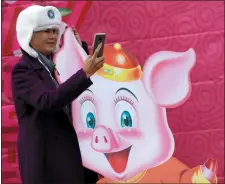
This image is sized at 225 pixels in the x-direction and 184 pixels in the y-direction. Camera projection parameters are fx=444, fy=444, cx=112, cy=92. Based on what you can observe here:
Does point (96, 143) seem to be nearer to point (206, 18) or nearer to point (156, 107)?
point (156, 107)

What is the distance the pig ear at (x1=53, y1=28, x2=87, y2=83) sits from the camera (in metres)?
2.27

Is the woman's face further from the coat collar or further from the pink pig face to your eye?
the pink pig face

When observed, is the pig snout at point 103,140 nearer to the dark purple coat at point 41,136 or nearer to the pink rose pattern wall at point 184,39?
the pink rose pattern wall at point 184,39

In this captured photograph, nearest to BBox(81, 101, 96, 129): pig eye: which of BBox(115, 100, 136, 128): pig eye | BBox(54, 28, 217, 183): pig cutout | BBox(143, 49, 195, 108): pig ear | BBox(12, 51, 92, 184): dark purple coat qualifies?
BBox(54, 28, 217, 183): pig cutout

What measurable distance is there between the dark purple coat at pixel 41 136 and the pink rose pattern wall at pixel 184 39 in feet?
2.74

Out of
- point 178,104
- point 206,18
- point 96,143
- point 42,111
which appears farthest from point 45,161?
point 206,18

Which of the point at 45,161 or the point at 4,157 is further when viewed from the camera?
the point at 4,157

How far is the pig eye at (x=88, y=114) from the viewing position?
2.27 m

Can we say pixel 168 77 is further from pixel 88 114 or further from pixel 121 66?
pixel 88 114

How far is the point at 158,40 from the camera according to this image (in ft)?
7.33

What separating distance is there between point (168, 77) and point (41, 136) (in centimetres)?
97

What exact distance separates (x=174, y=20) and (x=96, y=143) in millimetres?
740

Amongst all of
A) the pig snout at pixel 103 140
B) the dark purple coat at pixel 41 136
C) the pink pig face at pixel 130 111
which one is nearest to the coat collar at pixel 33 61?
the dark purple coat at pixel 41 136

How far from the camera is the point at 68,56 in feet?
7.51
